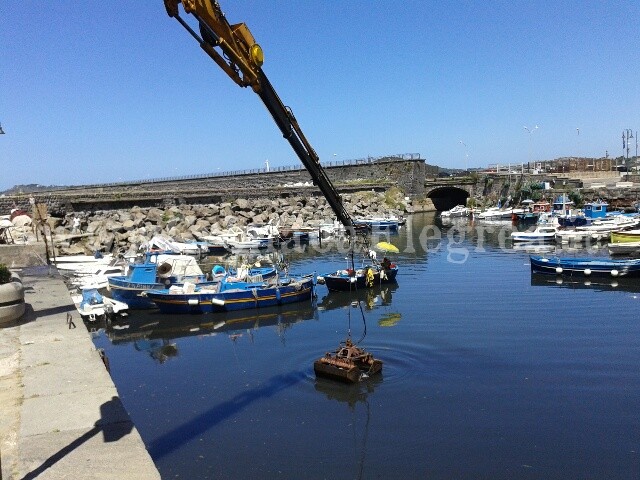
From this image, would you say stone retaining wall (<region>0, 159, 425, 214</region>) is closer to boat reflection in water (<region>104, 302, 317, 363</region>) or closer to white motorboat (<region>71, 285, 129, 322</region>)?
white motorboat (<region>71, 285, 129, 322</region>)

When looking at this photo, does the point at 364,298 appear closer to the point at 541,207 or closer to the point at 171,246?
the point at 171,246

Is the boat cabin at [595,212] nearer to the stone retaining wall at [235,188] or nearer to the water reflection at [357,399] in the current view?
the stone retaining wall at [235,188]

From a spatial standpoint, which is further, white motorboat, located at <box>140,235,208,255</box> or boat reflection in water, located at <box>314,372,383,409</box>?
white motorboat, located at <box>140,235,208,255</box>

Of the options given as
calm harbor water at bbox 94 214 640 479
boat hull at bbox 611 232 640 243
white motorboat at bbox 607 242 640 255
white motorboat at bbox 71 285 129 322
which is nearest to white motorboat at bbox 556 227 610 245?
boat hull at bbox 611 232 640 243

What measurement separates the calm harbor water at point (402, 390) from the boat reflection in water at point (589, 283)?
1.23 m

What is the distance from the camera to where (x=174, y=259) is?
28.2 metres

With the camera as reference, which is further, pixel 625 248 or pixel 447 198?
pixel 447 198

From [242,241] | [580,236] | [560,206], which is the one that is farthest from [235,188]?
[560,206]

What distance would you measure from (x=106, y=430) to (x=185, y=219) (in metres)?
50.1

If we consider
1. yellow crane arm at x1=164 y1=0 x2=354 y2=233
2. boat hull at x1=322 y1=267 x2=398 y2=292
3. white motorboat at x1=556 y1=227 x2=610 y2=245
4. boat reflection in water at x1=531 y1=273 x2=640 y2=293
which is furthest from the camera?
white motorboat at x1=556 y1=227 x2=610 y2=245

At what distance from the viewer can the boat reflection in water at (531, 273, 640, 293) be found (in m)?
28.3

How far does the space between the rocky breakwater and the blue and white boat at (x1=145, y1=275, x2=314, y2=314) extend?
16.6m

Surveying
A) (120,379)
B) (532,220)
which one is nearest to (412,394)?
(120,379)

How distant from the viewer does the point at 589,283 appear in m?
29.7
